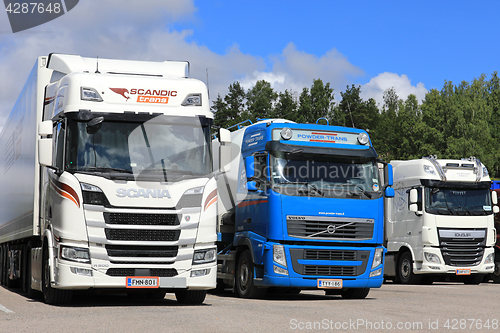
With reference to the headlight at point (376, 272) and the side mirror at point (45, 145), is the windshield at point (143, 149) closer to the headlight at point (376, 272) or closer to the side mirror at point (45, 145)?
the side mirror at point (45, 145)

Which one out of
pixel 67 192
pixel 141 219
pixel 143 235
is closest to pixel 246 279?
pixel 143 235

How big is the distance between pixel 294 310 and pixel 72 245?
366 centimetres

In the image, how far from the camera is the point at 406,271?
21219mm

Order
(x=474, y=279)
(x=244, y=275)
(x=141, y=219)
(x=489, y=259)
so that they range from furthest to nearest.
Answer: (x=474, y=279) → (x=489, y=259) → (x=244, y=275) → (x=141, y=219)

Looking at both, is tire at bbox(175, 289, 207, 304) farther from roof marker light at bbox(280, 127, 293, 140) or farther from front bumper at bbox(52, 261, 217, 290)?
roof marker light at bbox(280, 127, 293, 140)

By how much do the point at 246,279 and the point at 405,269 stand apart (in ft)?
28.9

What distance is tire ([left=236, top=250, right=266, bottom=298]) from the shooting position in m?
13.8

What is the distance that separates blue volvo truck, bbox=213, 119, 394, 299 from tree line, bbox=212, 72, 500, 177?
41317 millimetres

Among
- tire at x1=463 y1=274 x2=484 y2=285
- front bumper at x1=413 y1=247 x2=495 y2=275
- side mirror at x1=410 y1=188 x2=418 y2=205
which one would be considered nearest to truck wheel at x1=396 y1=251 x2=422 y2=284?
front bumper at x1=413 y1=247 x2=495 y2=275

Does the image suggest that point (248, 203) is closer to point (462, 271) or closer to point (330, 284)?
point (330, 284)

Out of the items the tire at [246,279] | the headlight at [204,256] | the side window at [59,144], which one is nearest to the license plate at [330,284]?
the tire at [246,279]

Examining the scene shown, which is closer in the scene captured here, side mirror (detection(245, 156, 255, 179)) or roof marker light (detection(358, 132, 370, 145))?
side mirror (detection(245, 156, 255, 179))

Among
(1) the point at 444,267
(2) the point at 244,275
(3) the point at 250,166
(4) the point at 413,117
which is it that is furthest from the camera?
(4) the point at 413,117

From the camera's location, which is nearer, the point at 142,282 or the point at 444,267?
the point at 142,282
